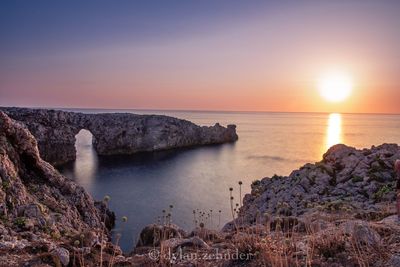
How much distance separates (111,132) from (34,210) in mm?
92141

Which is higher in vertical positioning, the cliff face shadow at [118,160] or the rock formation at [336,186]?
the rock formation at [336,186]

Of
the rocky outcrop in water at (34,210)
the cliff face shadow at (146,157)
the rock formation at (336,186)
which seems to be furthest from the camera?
the cliff face shadow at (146,157)

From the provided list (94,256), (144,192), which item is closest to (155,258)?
(94,256)

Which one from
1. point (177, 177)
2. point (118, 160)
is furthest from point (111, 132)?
point (177, 177)

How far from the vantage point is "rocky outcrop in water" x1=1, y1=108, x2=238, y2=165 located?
278 feet

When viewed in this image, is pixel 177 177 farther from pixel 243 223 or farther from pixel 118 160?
pixel 243 223

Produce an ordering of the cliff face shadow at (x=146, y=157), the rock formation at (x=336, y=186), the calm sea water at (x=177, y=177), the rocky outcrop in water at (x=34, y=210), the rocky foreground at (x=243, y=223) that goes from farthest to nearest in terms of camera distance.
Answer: the cliff face shadow at (x=146, y=157) → the calm sea water at (x=177, y=177) → the rock formation at (x=336, y=186) → the rocky outcrop in water at (x=34, y=210) → the rocky foreground at (x=243, y=223)

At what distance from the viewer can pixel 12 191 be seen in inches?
561

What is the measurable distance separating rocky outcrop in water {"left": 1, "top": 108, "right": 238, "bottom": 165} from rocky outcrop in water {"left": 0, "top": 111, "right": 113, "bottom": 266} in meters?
68.0

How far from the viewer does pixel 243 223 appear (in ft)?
52.9

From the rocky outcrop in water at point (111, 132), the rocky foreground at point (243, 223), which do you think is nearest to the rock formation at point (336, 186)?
the rocky foreground at point (243, 223)

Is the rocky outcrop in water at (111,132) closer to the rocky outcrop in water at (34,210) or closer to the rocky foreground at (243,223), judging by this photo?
the rocky foreground at (243,223)

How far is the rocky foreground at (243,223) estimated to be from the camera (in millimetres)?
7480

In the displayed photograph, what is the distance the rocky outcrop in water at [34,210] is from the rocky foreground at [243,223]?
4 cm
